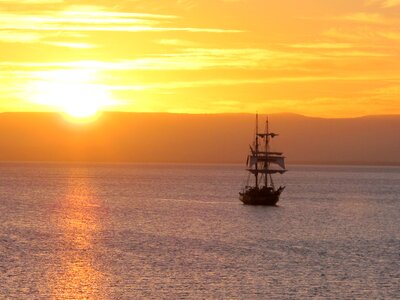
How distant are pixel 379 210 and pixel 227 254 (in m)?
96.1

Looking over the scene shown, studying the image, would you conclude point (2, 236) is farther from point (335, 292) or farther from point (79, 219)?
point (335, 292)

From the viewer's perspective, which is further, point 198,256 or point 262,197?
point 262,197

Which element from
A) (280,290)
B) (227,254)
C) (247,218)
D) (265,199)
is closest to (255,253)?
(227,254)

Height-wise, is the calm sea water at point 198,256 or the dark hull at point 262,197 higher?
the dark hull at point 262,197

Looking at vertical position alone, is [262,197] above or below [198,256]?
above

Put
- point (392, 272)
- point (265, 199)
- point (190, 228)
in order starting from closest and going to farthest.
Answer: point (392, 272) < point (190, 228) < point (265, 199)

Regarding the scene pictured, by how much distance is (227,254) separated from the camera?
3994 inches

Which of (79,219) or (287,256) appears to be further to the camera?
(79,219)

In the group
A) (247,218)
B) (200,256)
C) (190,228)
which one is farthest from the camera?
(247,218)

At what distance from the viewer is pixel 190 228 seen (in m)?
138

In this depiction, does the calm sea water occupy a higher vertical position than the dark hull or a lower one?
lower

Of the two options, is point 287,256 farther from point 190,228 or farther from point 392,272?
point 190,228

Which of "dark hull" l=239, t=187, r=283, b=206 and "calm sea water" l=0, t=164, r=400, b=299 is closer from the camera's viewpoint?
"calm sea water" l=0, t=164, r=400, b=299

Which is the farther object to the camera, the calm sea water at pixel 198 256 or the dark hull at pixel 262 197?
the dark hull at pixel 262 197
